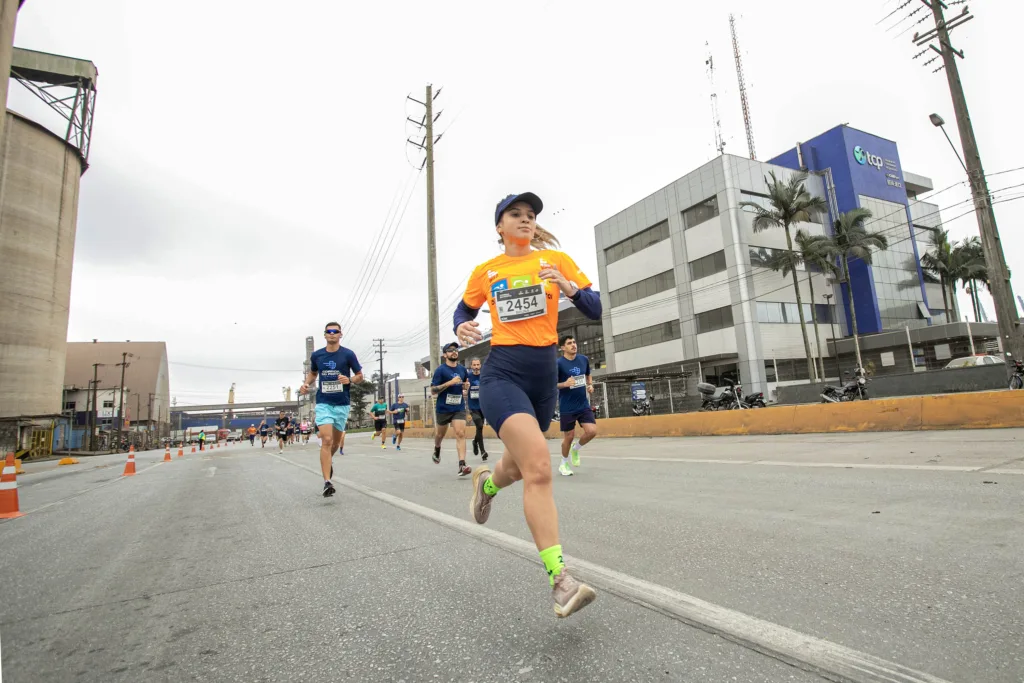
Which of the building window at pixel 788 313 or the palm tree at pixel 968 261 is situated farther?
the palm tree at pixel 968 261

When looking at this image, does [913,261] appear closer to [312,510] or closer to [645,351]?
[645,351]

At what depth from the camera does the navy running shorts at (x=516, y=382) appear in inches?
99.8

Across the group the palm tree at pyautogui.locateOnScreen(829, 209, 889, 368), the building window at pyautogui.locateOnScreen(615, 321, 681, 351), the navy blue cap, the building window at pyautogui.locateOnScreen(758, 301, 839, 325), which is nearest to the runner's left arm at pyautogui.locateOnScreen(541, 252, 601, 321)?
the navy blue cap

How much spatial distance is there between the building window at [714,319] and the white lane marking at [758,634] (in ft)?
112

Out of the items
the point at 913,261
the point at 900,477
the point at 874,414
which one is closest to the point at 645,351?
the point at 913,261

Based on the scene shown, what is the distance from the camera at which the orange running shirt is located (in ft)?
8.82

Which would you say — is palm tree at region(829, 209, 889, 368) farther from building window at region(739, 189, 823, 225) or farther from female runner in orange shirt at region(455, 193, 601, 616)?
female runner in orange shirt at region(455, 193, 601, 616)

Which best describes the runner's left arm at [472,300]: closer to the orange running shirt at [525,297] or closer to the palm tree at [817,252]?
the orange running shirt at [525,297]

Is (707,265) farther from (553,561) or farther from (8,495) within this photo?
(553,561)

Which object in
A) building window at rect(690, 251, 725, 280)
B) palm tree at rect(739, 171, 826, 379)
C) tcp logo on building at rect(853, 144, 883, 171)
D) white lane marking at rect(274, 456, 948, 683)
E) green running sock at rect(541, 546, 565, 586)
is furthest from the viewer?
tcp logo on building at rect(853, 144, 883, 171)

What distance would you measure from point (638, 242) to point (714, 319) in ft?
31.1

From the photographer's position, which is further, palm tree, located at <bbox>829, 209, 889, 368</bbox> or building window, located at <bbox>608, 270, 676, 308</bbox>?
building window, located at <bbox>608, 270, 676, 308</bbox>

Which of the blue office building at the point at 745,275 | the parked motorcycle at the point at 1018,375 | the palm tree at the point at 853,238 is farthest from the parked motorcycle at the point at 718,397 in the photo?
the palm tree at the point at 853,238

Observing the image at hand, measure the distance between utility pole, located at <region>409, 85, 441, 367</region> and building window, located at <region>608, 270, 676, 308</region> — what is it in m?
20.8
